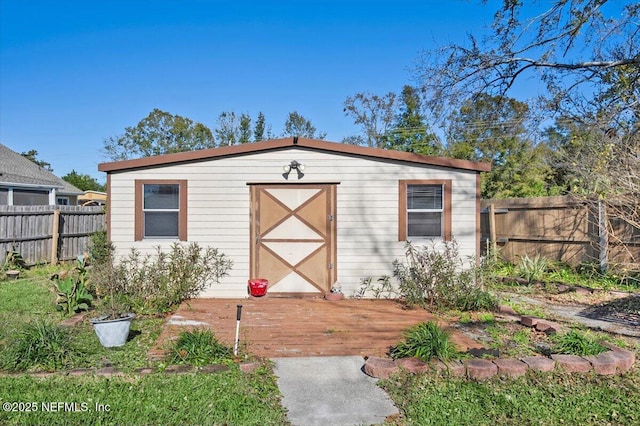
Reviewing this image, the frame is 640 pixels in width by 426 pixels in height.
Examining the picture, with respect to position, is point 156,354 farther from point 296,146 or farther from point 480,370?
point 296,146

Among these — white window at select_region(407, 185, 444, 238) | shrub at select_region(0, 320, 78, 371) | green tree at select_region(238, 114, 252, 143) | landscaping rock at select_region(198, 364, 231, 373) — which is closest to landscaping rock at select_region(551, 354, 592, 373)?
landscaping rock at select_region(198, 364, 231, 373)

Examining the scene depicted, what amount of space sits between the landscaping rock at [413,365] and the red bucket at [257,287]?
12.9 feet

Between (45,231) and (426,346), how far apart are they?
11339mm

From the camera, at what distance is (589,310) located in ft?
22.4

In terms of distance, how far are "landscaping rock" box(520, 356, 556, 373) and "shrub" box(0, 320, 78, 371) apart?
4.36 metres

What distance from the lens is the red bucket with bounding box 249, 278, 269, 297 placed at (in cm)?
750

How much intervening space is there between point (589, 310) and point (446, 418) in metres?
4.98

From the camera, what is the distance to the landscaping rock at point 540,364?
3916 millimetres

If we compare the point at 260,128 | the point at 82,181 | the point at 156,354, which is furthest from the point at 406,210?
the point at 82,181

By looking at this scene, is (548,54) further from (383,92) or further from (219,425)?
(383,92)

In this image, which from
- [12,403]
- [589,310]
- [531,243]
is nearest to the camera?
[12,403]

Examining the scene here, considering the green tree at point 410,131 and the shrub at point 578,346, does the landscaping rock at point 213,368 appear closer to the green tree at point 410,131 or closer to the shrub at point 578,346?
the shrub at point 578,346

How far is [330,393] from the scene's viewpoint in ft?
11.8

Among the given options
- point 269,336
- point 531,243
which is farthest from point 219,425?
point 531,243
